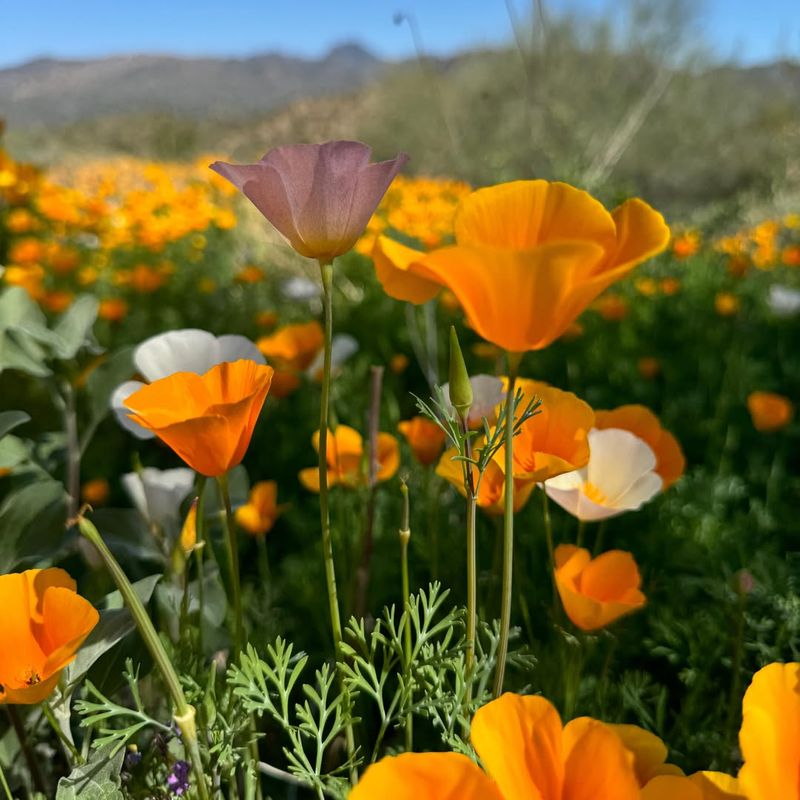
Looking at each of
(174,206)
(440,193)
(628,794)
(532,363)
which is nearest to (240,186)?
(628,794)

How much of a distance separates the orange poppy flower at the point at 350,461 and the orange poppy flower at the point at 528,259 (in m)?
0.43

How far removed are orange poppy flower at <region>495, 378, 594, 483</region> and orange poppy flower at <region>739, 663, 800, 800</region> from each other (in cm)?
21

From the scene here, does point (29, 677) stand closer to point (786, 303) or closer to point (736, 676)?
point (736, 676)

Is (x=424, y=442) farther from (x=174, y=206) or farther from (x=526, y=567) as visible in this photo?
(x=174, y=206)

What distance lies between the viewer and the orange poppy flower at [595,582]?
710 millimetres

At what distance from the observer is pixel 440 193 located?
174 inches

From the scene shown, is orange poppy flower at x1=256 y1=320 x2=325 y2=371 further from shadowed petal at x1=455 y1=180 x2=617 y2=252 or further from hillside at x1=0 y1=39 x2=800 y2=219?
hillside at x1=0 y1=39 x2=800 y2=219

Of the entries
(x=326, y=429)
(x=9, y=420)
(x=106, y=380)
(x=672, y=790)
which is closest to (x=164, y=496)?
(x=9, y=420)

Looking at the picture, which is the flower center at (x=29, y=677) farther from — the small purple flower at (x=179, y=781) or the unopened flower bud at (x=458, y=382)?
the unopened flower bud at (x=458, y=382)

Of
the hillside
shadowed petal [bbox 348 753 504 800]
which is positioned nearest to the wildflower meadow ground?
shadowed petal [bbox 348 753 504 800]

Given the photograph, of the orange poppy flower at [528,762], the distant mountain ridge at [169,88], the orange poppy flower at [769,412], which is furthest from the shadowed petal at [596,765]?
the distant mountain ridge at [169,88]

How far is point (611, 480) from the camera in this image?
2.69 ft

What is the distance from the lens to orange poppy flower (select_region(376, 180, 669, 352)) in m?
0.46

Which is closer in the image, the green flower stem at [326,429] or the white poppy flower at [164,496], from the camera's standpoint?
the green flower stem at [326,429]
